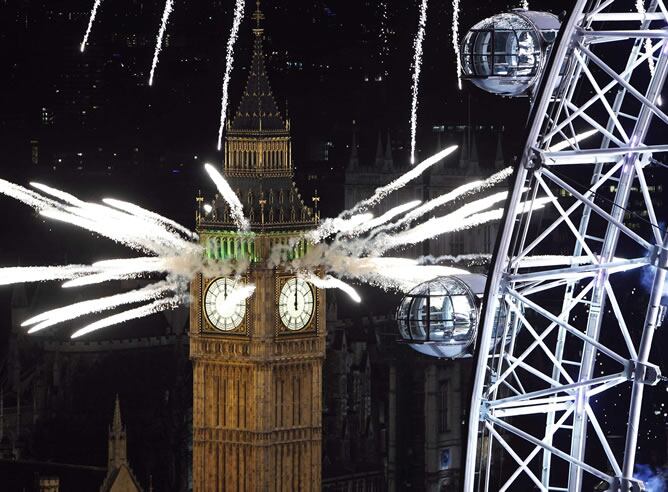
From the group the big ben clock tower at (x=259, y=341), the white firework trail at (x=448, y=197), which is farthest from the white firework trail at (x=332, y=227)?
the white firework trail at (x=448, y=197)

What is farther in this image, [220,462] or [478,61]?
[220,462]

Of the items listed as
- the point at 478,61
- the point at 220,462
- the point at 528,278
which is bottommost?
the point at 220,462

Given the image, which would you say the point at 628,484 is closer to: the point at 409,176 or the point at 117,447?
the point at 409,176

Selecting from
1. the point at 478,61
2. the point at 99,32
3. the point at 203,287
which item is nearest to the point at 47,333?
the point at 99,32

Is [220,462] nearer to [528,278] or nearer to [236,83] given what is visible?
[236,83]

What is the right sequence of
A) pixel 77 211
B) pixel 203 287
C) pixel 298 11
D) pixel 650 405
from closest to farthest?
pixel 77 211, pixel 203 287, pixel 650 405, pixel 298 11
